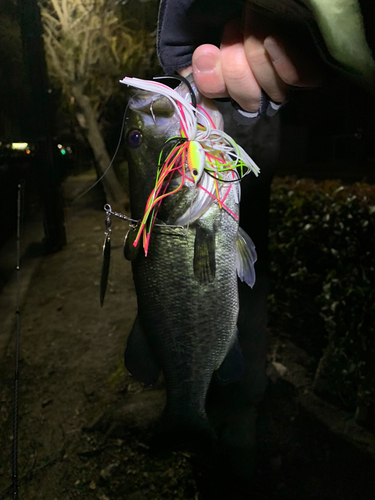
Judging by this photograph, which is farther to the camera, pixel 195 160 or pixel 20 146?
pixel 20 146

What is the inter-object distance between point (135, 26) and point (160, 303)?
5.13 ft

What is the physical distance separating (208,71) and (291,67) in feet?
0.62

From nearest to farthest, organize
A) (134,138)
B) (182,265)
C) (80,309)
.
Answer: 1. (134,138)
2. (182,265)
3. (80,309)

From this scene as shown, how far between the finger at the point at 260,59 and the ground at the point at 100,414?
37.2 inches

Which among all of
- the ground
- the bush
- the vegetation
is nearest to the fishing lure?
the ground

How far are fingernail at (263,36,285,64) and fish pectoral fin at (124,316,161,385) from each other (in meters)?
0.85

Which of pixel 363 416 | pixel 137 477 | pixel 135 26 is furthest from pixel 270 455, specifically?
pixel 135 26

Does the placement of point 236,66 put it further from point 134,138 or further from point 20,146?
point 20,146

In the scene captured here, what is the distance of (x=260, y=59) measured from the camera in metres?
0.71

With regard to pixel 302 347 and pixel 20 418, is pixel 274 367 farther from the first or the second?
pixel 20 418

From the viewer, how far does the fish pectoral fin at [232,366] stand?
1.19 meters

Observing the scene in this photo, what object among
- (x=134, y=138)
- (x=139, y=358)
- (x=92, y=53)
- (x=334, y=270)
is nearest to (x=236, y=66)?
(x=134, y=138)

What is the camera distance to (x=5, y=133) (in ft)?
4.89

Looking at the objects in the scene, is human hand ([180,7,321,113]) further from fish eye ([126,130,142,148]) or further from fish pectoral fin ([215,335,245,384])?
fish pectoral fin ([215,335,245,384])
